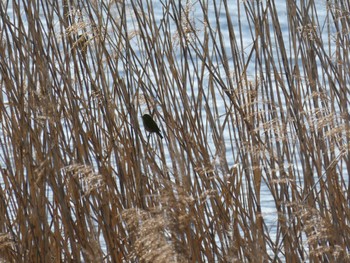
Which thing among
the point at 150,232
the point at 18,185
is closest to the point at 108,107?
the point at 18,185

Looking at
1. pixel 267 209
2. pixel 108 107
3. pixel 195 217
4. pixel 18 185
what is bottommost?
pixel 267 209

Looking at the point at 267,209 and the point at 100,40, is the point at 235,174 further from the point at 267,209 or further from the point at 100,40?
the point at 267,209

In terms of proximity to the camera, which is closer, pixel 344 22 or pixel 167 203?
pixel 167 203

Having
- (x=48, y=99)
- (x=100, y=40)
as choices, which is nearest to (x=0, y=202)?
(x=48, y=99)

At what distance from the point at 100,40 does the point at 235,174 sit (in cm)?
45

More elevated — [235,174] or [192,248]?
[235,174]

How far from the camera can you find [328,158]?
1781mm

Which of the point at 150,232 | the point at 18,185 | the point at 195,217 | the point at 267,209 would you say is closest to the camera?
the point at 150,232

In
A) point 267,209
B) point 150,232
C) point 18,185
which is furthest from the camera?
point 267,209

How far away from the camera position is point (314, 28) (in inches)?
70.9

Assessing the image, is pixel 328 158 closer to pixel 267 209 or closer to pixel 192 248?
pixel 192 248

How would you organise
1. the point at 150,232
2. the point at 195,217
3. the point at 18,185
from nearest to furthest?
1. the point at 150,232
2. the point at 195,217
3. the point at 18,185

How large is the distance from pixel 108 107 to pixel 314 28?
0.49 metres

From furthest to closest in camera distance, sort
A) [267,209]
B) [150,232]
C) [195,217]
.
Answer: [267,209] → [195,217] → [150,232]
